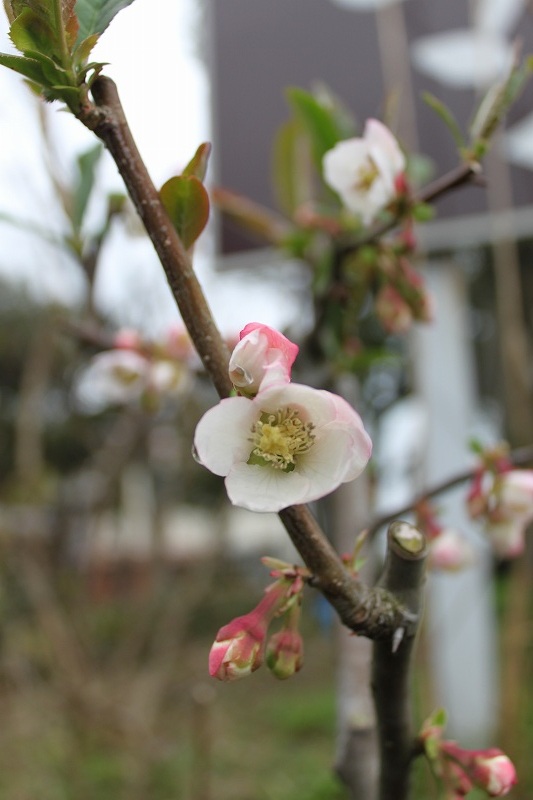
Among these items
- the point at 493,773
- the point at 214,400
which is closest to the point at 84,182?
the point at 493,773

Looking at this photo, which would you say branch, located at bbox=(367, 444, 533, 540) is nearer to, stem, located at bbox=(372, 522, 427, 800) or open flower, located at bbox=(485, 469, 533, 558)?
open flower, located at bbox=(485, 469, 533, 558)

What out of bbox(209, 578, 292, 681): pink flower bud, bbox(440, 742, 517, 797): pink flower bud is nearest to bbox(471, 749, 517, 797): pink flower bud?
bbox(440, 742, 517, 797): pink flower bud

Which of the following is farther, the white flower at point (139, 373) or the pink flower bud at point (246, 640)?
the white flower at point (139, 373)

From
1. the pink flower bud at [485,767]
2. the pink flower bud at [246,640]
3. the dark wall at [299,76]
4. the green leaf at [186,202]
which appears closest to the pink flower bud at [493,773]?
the pink flower bud at [485,767]

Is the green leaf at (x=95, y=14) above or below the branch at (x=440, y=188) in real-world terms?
above

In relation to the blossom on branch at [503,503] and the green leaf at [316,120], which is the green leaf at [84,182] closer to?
the green leaf at [316,120]

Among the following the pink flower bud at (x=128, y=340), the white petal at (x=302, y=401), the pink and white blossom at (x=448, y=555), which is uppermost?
the pink flower bud at (x=128, y=340)

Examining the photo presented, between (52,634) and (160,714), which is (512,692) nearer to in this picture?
(52,634)
